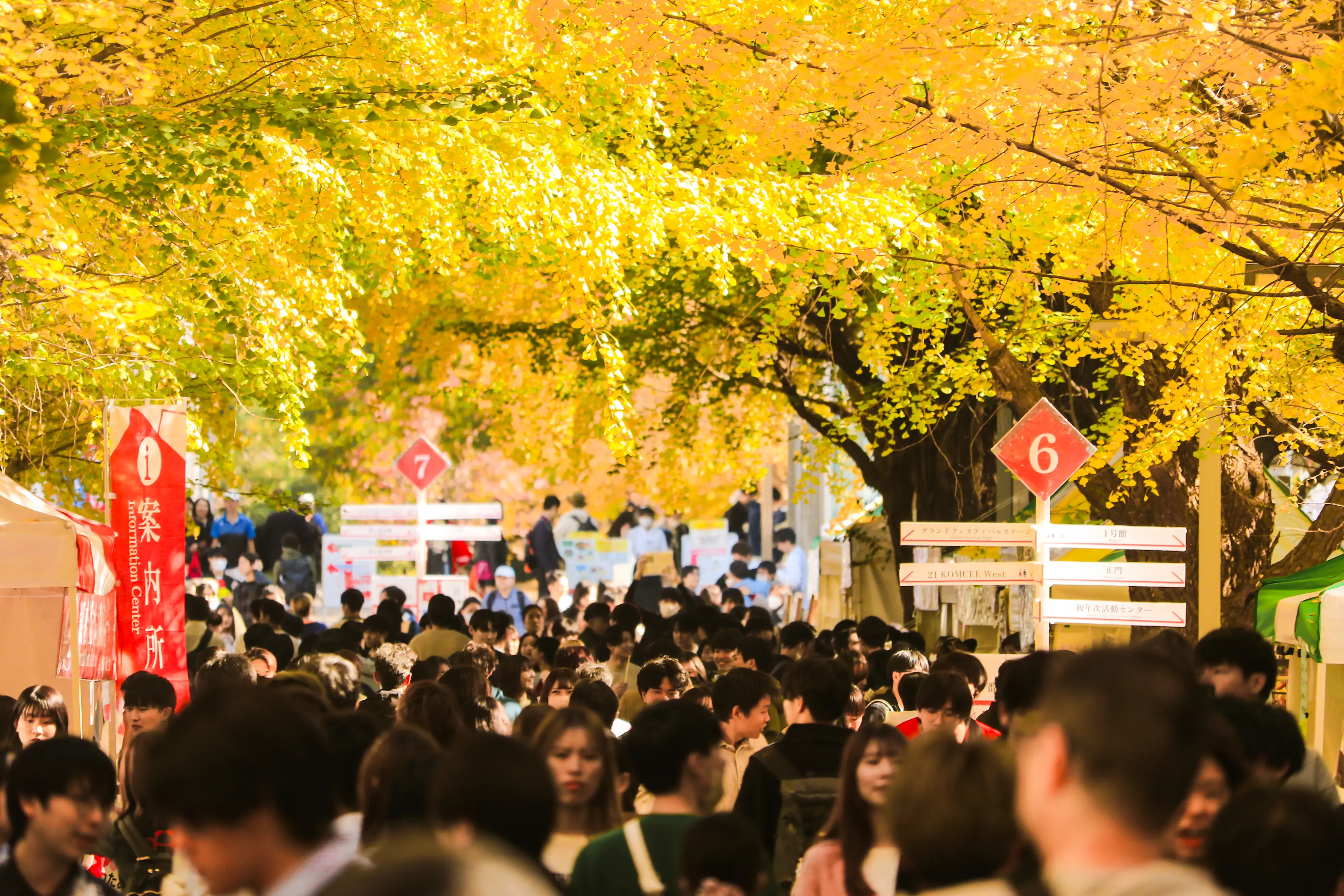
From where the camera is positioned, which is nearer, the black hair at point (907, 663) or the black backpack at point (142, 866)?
the black backpack at point (142, 866)

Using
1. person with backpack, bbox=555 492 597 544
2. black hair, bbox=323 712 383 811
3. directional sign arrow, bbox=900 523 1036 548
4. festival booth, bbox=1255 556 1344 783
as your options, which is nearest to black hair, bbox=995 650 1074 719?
black hair, bbox=323 712 383 811

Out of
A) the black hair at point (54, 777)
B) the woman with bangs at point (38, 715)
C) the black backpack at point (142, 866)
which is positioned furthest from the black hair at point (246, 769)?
the woman with bangs at point (38, 715)

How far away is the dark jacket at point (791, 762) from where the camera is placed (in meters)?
5.79

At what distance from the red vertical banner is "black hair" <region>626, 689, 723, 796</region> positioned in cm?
572

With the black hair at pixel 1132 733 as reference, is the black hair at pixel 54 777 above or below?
below

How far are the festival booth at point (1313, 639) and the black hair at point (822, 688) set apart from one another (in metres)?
4.48

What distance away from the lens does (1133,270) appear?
12375 millimetres

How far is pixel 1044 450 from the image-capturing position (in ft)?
35.2

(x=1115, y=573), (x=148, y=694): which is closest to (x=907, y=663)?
(x=1115, y=573)

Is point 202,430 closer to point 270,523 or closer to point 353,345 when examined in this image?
point 353,345

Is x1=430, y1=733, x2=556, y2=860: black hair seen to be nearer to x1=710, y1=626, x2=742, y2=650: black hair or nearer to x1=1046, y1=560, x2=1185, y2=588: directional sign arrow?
x1=710, y1=626, x2=742, y2=650: black hair

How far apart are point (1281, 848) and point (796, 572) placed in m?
25.5

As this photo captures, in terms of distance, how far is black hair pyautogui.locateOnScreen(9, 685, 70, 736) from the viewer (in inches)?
284

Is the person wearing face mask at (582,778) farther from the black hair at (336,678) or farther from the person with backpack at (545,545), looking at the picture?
the person with backpack at (545,545)
